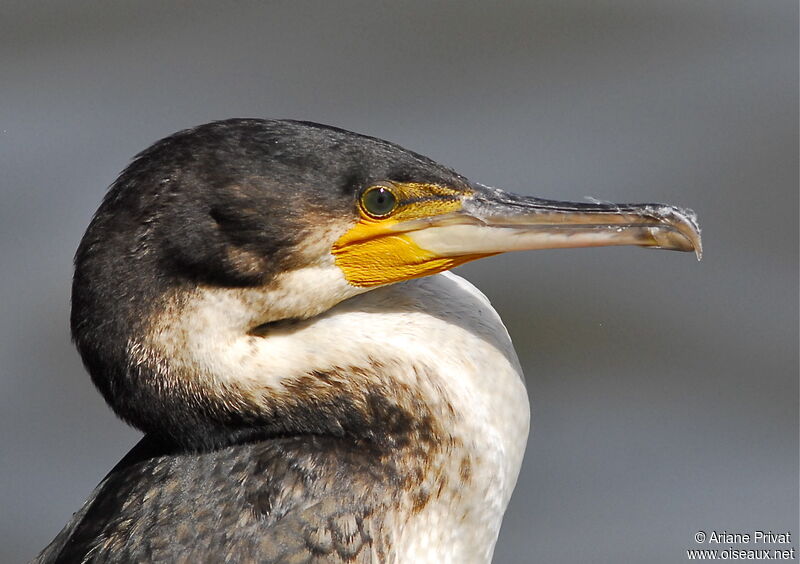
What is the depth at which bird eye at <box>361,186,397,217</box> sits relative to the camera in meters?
3.04

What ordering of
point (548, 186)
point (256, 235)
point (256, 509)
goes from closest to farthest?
point (256, 235) → point (256, 509) → point (548, 186)

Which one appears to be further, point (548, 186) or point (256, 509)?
point (548, 186)

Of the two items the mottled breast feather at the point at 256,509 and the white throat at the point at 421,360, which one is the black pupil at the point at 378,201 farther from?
the mottled breast feather at the point at 256,509

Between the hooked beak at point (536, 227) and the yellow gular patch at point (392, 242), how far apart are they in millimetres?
19

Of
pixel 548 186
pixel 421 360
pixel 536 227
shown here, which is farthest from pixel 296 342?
pixel 548 186

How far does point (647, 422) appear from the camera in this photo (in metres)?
4.73

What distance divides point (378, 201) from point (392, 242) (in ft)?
0.35

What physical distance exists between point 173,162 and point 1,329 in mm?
2346

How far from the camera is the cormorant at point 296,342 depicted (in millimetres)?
2971

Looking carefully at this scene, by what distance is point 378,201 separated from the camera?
306 centimetres

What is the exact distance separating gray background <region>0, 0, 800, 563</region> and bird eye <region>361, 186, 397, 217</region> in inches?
67.0

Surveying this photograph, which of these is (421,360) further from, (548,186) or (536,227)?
(548,186)

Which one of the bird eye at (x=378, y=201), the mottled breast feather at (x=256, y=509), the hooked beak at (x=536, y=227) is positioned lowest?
the mottled breast feather at (x=256, y=509)

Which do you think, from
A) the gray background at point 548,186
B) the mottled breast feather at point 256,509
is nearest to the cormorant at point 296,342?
the mottled breast feather at point 256,509
